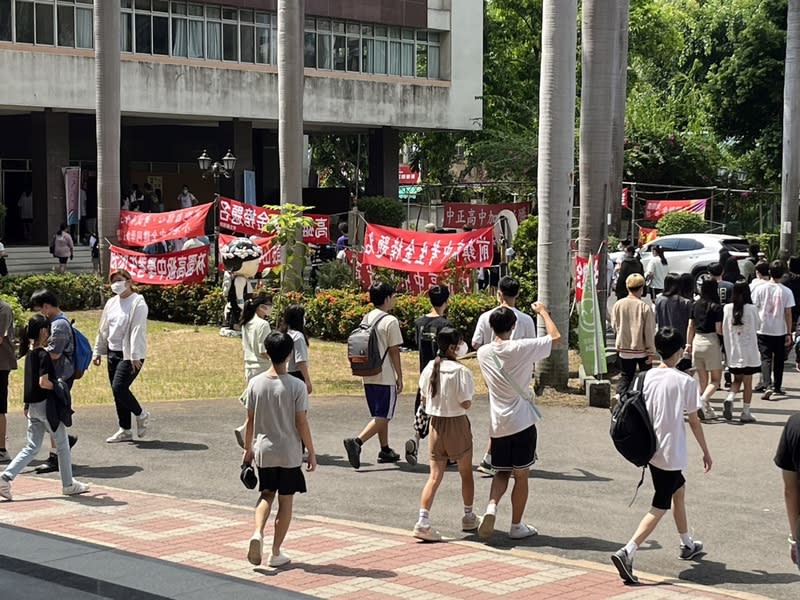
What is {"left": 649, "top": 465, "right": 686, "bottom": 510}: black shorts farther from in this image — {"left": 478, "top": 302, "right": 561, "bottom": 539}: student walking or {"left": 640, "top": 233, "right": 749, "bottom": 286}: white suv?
{"left": 640, "top": 233, "right": 749, "bottom": 286}: white suv

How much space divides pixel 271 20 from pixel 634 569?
117 feet

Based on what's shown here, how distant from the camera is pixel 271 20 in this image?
137ft

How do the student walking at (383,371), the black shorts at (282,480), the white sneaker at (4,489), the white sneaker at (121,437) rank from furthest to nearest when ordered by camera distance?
1. the white sneaker at (121,437)
2. the student walking at (383,371)
3. the white sneaker at (4,489)
4. the black shorts at (282,480)

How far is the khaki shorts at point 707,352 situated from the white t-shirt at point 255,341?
18.2 ft

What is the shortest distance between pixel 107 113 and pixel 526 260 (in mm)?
12674

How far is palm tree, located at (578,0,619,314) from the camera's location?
1797cm

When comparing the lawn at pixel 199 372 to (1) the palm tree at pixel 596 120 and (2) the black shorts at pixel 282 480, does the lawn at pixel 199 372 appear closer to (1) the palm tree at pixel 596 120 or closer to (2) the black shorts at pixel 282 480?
(1) the palm tree at pixel 596 120

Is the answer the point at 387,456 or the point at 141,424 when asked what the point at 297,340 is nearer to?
the point at 387,456

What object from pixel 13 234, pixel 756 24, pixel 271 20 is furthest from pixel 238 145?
pixel 756 24

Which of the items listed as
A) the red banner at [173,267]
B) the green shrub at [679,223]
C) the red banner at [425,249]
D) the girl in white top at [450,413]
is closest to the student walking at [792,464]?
the girl in white top at [450,413]

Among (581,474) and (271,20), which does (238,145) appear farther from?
(581,474)

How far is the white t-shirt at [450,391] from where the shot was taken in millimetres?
9336

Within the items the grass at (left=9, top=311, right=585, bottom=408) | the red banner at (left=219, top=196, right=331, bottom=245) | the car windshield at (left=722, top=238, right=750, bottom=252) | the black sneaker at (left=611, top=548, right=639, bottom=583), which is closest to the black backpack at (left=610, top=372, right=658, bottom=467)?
the black sneaker at (left=611, top=548, right=639, bottom=583)

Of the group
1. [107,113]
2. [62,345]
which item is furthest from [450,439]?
[107,113]
